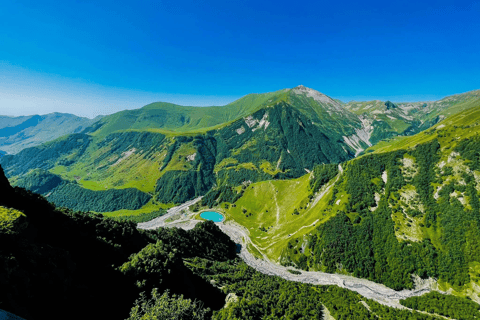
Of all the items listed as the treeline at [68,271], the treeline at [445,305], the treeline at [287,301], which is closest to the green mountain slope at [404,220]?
the treeline at [445,305]

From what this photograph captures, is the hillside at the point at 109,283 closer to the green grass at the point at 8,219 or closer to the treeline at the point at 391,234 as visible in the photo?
the green grass at the point at 8,219

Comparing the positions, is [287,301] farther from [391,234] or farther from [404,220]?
[404,220]

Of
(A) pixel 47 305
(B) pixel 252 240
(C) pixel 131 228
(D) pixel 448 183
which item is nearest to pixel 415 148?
(D) pixel 448 183

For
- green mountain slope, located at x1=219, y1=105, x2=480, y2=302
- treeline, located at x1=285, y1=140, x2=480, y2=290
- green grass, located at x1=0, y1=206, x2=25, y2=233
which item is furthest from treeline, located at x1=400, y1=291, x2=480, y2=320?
green grass, located at x1=0, y1=206, x2=25, y2=233

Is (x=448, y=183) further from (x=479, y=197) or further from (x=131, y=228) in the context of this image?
(x=131, y=228)

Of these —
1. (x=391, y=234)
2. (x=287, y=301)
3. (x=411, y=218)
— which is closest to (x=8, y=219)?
(x=287, y=301)

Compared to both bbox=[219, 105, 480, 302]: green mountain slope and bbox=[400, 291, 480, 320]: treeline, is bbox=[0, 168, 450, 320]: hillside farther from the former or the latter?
bbox=[219, 105, 480, 302]: green mountain slope
